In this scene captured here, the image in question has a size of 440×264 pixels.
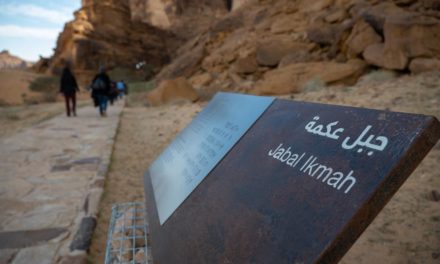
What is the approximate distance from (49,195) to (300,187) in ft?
8.05

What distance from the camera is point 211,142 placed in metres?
→ 1.94

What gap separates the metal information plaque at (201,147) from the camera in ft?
5.68

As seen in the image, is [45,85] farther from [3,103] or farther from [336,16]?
[336,16]

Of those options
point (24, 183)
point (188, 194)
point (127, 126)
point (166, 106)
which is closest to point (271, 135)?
point (188, 194)

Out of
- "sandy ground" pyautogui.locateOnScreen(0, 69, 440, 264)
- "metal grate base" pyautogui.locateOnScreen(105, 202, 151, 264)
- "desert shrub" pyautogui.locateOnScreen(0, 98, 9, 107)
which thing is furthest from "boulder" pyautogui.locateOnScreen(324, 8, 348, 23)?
"desert shrub" pyautogui.locateOnScreen(0, 98, 9, 107)

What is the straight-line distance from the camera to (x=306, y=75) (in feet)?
25.1

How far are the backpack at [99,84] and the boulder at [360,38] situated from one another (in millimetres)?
5933

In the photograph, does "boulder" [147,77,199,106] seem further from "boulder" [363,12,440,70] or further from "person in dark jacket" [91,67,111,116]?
"boulder" [363,12,440,70]

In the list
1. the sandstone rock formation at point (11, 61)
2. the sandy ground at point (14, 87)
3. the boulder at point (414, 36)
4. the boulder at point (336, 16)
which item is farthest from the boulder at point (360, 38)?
the sandstone rock formation at point (11, 61)

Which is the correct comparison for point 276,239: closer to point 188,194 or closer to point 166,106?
point 188,194

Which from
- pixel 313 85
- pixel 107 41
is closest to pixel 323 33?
pixel 313 85

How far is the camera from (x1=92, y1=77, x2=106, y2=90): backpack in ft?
26.9

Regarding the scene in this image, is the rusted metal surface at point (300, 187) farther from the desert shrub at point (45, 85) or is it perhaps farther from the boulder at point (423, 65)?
the desert shrub at point (45, 85)

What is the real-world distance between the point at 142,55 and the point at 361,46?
79.5ft
